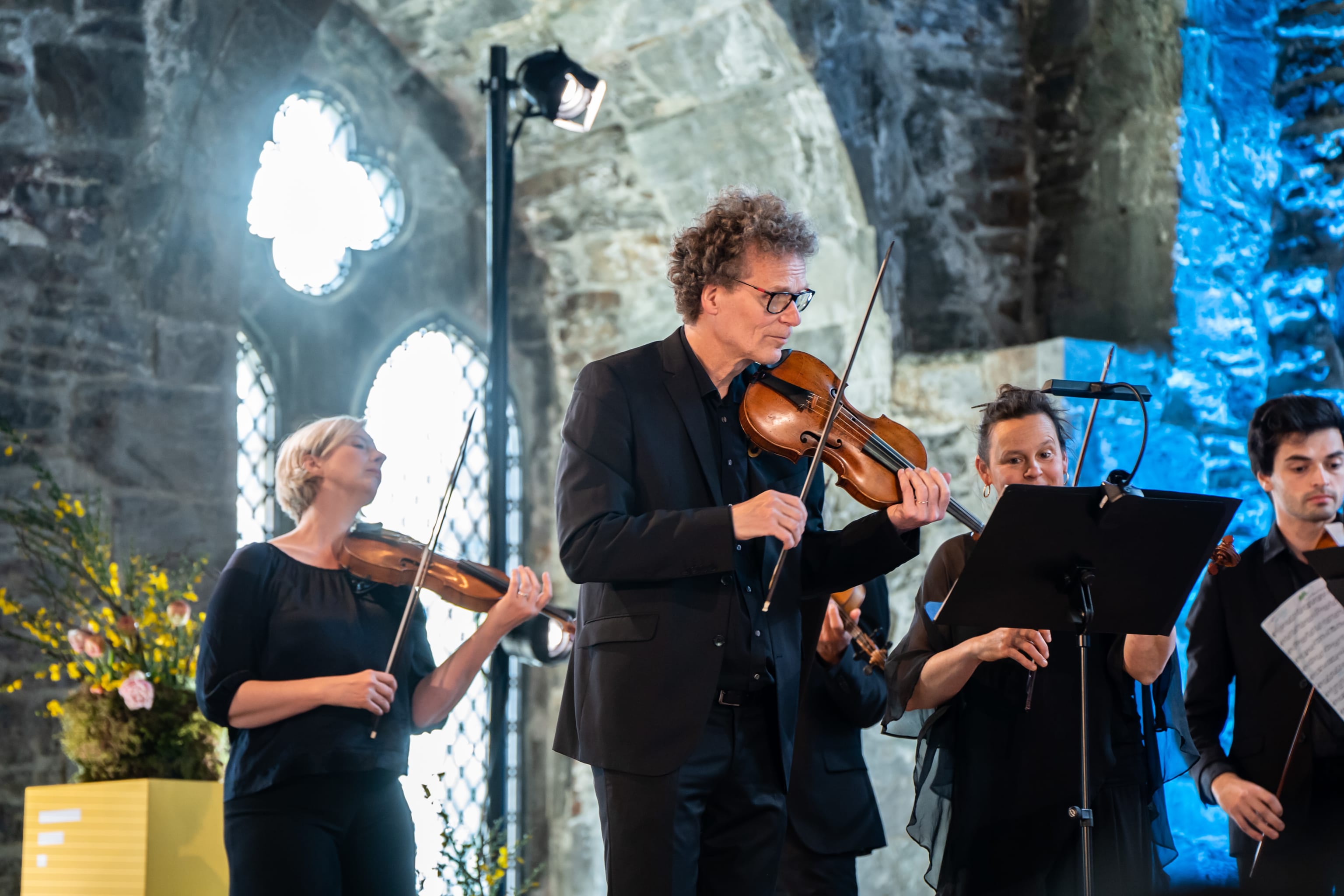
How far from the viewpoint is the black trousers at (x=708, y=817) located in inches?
85.1

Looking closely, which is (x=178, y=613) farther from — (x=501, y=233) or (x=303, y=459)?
(x=501, y=233)

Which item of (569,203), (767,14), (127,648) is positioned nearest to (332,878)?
(127,648)

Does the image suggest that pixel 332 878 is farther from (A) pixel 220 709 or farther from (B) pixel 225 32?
(B) pixel 225 32

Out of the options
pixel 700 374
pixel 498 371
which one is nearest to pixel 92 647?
pixel 498 371

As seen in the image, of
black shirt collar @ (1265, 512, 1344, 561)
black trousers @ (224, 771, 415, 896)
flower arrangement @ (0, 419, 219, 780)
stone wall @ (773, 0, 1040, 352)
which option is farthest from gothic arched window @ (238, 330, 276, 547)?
black shirt collar @ (1265, 512, 1344, 561)

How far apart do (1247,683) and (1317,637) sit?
0.34m

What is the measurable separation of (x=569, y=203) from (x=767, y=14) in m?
1.48

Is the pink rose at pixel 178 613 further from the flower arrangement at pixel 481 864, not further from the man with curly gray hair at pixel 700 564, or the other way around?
the man with curly gray hair at pixel 700 564

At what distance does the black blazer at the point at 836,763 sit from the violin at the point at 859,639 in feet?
0.07

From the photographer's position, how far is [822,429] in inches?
96.9

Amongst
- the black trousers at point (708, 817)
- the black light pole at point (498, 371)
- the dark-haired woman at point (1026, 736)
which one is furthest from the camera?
the black light pole at point (498, 371)

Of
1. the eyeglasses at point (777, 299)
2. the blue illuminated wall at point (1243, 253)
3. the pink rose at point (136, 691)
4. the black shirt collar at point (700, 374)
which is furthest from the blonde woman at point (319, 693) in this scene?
the blue illuminated wall at point (1243, 253)

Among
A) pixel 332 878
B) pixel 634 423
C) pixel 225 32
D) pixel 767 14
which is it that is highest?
pixel 767 14

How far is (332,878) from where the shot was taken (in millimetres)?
2812
